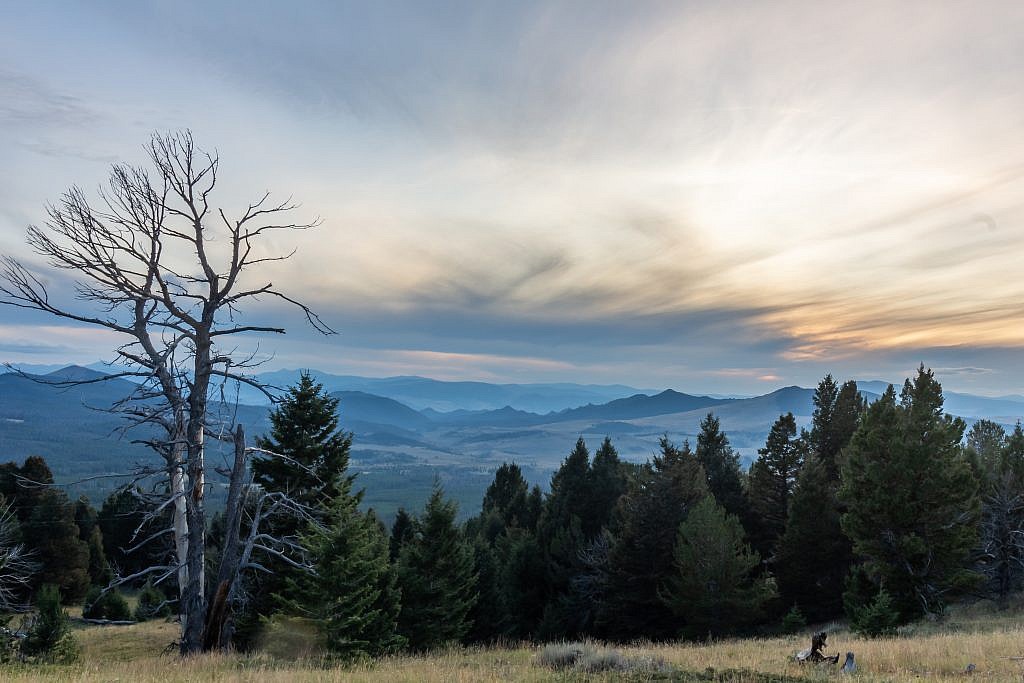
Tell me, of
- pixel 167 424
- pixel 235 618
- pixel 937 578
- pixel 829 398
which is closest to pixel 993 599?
pixel 937 578

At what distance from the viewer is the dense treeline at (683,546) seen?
912 inches

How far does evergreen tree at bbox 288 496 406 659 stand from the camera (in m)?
20.6

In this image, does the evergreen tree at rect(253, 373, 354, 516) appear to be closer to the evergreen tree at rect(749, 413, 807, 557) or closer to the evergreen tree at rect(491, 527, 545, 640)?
the evergreen tree at rect(491, 527, 545, 640)

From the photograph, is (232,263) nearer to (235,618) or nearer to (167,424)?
(167,424)

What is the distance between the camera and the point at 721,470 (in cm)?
4509

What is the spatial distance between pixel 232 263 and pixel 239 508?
653 centimetres

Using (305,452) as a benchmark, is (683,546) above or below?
below

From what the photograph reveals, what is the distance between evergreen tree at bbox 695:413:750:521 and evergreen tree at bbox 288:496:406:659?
A: 2730 cm

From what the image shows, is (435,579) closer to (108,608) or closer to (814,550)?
(814,550)

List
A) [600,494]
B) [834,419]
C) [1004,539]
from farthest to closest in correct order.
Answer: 1. [600,494]
2. [834,419]
3. [1004,539]

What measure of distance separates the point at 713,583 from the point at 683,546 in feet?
7.46

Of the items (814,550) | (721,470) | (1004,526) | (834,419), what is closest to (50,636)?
(814,550)

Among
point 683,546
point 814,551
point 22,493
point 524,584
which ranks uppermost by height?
point 683,546

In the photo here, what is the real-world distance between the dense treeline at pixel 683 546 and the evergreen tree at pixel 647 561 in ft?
0.36
